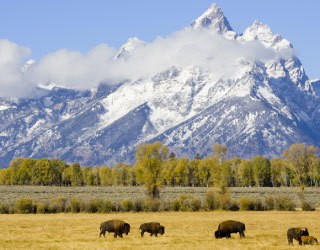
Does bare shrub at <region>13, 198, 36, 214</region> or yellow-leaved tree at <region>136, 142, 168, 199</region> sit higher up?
yellow-leaved tree at <region>136, 142, 168, 199</region>

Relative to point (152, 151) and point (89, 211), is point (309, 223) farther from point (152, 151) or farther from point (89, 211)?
point (152, 151)

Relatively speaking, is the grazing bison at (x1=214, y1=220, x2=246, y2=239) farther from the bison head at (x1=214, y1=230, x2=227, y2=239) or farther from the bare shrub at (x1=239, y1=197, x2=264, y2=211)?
the bare shrub at (x1=239, y1=197, x2=264, y2=211)

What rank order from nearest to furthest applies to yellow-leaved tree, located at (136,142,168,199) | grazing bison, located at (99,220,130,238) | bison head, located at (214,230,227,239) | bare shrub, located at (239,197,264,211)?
1. bison head, located at (214,230,227,239)
2. grazing bison, located at (99,220,130,238)
3. bare shrub, located at (239,197,264,211)
4. yellow-leaved tree, located at (136,142,168,199)

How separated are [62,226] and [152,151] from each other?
56.5 m

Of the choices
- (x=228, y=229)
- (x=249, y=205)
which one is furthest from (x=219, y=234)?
(x=249, y=205)

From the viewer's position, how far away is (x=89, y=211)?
271 feet

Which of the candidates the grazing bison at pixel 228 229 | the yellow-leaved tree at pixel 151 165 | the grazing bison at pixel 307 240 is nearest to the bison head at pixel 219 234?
the grazing bison at pixel 228 229

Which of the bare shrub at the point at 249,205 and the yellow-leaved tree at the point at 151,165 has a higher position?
the yellow-leaved tree at the point at 151,165

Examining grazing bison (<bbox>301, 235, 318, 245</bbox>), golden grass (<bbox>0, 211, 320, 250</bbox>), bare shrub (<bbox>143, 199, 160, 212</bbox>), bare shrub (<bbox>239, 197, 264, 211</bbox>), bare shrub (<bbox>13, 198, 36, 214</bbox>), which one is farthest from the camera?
bare shrub (<bbox>239, 197, 264, 211</bbox>)

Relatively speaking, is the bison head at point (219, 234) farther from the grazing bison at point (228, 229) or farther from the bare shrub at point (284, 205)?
the bare shrub at point (284, 205)

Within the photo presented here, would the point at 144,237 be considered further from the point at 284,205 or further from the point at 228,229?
the point at 284,205

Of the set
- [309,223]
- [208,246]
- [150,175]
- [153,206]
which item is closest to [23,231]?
[208,246]

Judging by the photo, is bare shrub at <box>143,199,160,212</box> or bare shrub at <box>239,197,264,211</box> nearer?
bare shrub at <box>143,199,160,212</box>

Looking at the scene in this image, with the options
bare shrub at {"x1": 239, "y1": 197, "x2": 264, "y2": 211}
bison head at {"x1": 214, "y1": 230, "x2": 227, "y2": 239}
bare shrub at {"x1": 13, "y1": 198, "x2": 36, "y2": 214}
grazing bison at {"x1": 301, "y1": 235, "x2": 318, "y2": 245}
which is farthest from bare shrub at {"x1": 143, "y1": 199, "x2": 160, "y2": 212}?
grazing bison at {"x1": 301, "y1": 235, "x2": 318, "y2": 245}
